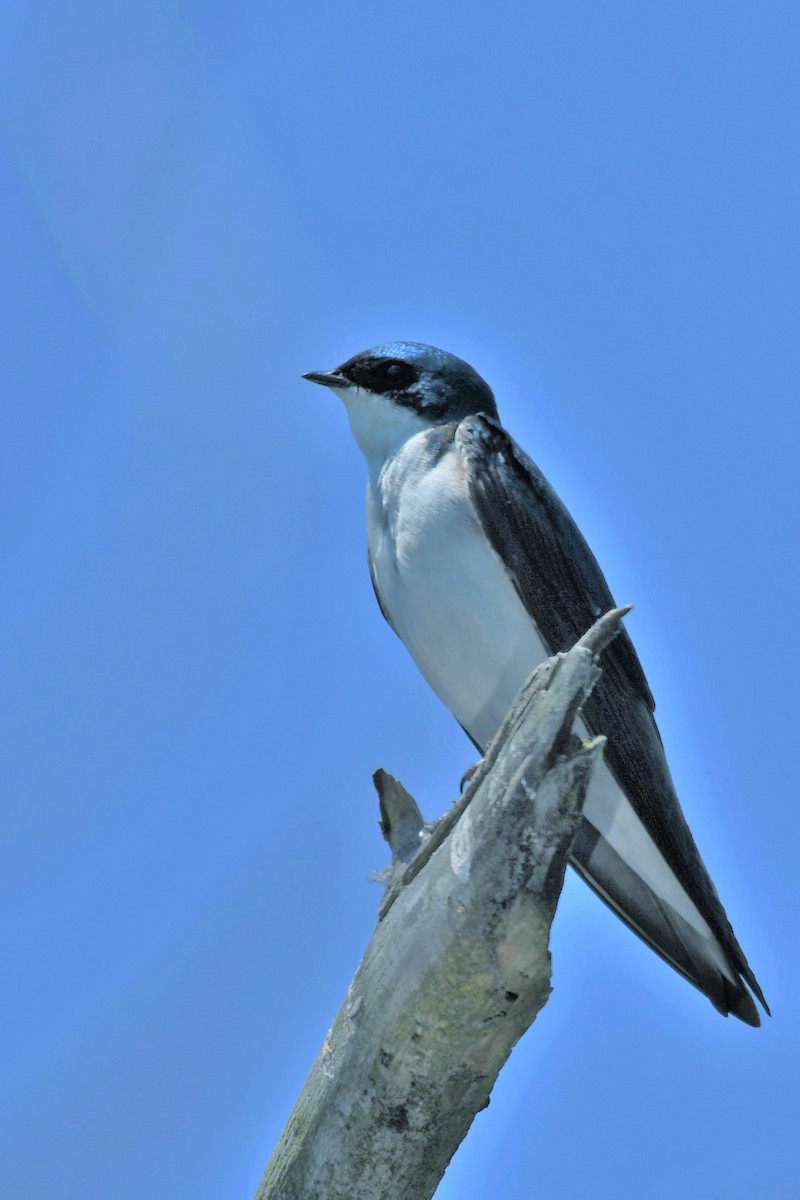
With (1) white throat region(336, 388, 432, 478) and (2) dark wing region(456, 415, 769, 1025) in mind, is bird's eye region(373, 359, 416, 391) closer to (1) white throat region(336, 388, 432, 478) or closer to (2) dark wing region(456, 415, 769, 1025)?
(1) white throat region(336, 388, 432, 478)

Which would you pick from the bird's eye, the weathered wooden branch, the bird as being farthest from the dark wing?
the weathered wooden branch

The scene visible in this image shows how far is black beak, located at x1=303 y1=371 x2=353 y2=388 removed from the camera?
4.53 metres

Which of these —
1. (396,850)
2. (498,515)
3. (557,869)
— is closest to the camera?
(557,869)

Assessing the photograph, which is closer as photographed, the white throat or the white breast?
the white breast

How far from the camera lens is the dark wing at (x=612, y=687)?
3814mm

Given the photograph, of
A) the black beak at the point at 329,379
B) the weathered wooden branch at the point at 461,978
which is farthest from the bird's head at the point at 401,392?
the weathered wooden branch at the point at 461,978

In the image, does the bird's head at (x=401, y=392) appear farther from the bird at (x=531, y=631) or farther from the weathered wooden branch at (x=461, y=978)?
the weathered wooden branch at (x=461, y=978)

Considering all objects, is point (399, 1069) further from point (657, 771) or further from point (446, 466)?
point (446, 466)

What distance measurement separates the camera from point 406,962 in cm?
265

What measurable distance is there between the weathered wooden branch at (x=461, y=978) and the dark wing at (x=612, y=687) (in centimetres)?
122

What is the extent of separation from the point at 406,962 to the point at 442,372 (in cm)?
241

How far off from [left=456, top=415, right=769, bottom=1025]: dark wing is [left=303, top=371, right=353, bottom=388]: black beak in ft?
2.01

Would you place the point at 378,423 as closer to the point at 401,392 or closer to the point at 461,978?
the point at 401,392

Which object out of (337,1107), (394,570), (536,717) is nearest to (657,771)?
(394,570)
